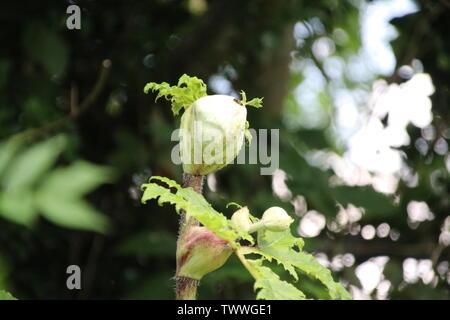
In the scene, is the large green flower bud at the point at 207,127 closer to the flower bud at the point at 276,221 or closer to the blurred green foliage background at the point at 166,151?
the flower bud at the point at 276,221

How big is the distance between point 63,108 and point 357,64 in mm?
1783

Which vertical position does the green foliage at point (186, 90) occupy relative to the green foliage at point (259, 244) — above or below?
above

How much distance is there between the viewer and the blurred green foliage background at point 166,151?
1228 mm

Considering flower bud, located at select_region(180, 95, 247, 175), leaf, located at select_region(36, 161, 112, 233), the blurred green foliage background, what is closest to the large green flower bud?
flower bud, located at select_region(180, 95, 247, 175)

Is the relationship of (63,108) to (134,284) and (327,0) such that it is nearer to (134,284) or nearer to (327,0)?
(134,284)

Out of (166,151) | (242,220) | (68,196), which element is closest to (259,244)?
(242,220)

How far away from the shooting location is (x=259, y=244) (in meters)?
0.45

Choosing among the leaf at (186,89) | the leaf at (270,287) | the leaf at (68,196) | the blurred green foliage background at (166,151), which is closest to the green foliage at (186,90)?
the leaf at (186,89)

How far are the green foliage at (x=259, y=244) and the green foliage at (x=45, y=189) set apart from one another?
31 cm

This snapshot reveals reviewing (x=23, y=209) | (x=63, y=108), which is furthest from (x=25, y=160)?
(x=63, y=108)

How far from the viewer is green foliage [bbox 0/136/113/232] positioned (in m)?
0.73

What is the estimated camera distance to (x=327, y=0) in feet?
5.25

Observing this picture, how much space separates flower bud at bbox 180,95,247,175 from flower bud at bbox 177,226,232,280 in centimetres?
5

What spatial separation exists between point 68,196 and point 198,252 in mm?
371
